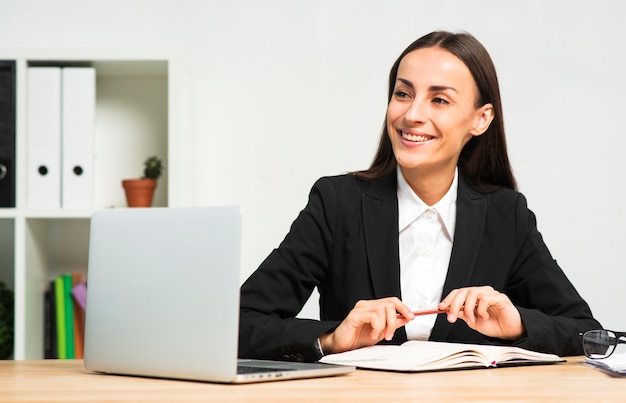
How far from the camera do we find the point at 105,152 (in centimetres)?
320

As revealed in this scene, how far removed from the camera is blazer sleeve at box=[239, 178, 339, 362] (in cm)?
160

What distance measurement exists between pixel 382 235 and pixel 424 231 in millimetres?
104

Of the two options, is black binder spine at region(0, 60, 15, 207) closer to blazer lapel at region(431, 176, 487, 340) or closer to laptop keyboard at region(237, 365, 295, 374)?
blazer lapel at region(431, 176, 487, 340)

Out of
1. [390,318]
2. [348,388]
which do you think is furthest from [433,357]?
[348,388]

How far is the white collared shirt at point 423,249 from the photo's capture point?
1.97 metres

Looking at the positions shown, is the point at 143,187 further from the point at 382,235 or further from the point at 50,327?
the point at 382,235

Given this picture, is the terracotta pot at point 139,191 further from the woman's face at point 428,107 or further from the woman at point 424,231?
the woman's face at point 428,107

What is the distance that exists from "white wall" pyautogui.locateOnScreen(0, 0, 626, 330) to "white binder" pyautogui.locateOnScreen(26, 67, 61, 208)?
12.4 inches

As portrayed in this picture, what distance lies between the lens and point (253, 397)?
107 cm

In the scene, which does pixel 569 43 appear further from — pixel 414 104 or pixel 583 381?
pixel 583 381

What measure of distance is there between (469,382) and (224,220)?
0.40m

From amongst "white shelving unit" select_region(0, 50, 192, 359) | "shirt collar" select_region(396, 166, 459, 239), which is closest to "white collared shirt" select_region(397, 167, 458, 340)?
"shirt collar" select_region(396, 166, 459, 239)

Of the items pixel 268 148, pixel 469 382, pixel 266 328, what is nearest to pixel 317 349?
pixel 266 328

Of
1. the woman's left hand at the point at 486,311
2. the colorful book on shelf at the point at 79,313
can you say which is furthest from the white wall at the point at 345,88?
the woman's left hand at the point at 486,311
